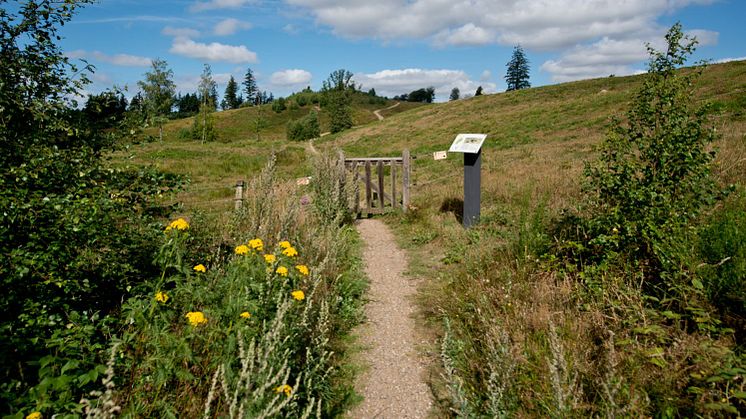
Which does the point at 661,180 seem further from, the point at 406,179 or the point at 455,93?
the point at 455,93

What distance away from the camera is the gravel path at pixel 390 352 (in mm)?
3707

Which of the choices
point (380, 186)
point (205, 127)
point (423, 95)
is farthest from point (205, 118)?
point (423, 95)

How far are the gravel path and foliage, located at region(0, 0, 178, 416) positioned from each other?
2271 mm

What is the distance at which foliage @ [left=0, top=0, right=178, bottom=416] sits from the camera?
2.95 metres

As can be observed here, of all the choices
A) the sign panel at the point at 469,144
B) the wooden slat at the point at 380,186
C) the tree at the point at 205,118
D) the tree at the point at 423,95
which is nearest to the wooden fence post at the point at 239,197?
the sign panel at the point at 469,144

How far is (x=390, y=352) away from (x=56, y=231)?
3.45 meters

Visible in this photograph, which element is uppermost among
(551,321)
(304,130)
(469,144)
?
(304,130)

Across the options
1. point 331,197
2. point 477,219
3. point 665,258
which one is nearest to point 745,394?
point 665,258

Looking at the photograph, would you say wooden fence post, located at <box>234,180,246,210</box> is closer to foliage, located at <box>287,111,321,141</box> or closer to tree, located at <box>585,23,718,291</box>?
tree, located at <box>585,23,718,291</box>

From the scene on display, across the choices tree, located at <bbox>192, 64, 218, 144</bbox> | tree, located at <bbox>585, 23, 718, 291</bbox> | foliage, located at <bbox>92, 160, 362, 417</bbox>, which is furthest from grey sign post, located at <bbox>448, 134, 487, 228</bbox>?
tree, located at <bbox>192, 64, 218, 144</bbox>

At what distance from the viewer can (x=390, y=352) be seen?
464cm

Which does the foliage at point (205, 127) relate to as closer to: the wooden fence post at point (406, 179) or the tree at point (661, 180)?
the wooden fence post at point (406, 179)

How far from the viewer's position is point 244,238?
232 inches

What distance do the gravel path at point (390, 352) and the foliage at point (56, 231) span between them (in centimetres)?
227
